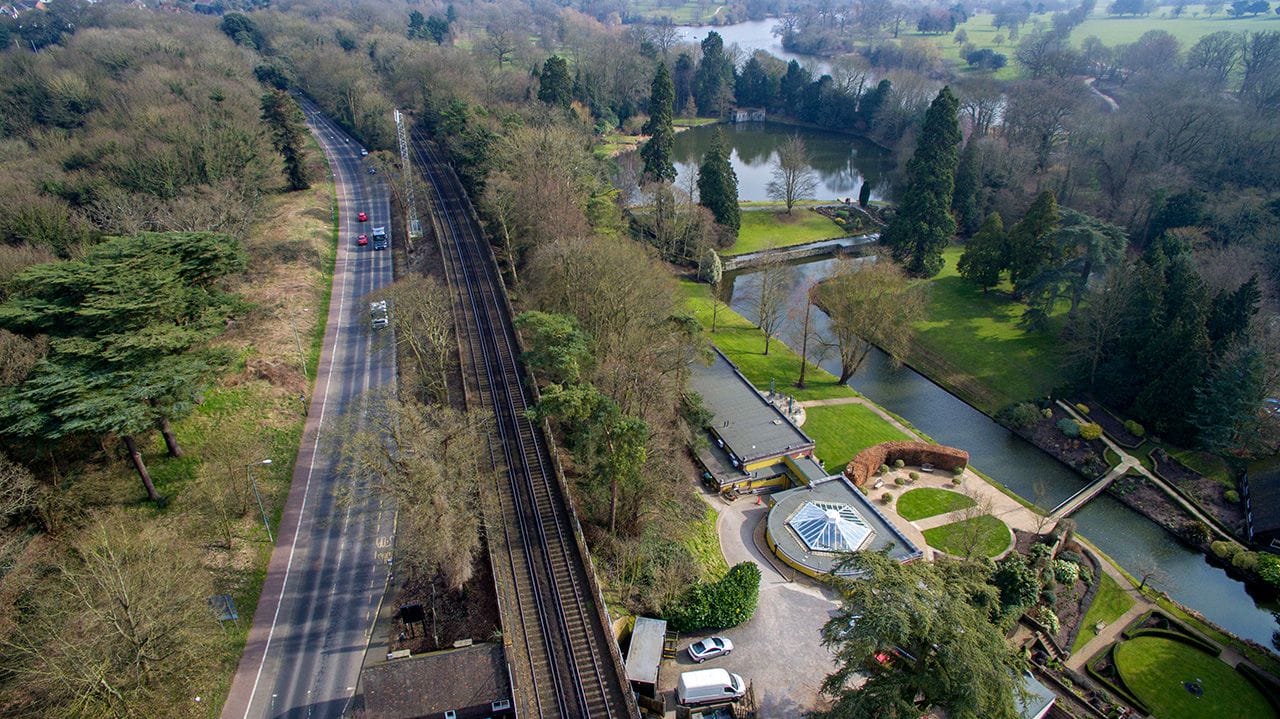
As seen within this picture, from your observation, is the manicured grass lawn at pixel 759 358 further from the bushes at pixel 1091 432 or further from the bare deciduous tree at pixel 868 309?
the bushes at pixel 1091 432

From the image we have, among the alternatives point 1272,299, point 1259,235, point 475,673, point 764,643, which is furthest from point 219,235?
point 1259,235

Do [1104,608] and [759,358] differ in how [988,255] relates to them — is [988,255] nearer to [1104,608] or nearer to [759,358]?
[759,358]

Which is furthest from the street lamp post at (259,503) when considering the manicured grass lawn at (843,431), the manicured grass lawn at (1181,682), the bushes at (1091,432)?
the bushes at (1091,432)

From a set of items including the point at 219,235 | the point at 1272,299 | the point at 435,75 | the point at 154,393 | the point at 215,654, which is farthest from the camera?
the point at 435,75

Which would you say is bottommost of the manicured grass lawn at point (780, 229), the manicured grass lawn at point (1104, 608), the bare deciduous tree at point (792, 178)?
the manicured grass lawn at point (1104, 608)

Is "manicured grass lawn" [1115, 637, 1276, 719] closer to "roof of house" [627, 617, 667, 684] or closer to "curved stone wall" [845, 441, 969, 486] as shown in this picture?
"curved stone wall" [845, 441, 969, 486]

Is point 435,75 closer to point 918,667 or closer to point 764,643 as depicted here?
point 764,643

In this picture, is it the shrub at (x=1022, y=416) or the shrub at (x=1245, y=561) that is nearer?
the shrub at (x=1245, y=561)
